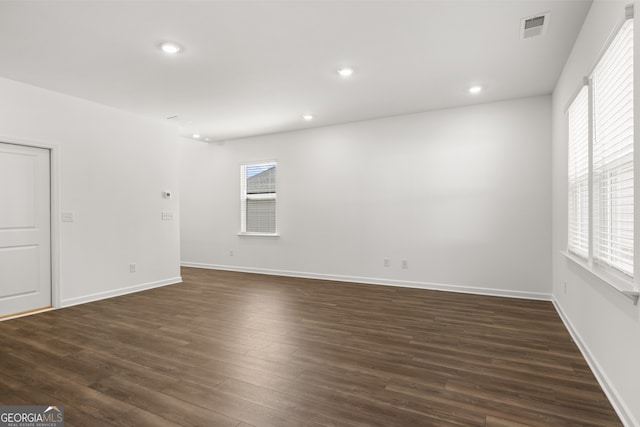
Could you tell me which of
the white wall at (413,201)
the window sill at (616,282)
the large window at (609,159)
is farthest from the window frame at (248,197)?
the window sill at (616,282)

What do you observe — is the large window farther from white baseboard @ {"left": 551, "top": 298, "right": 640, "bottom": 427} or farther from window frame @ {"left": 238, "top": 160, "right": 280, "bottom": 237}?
window frame @ {"left": 238, "top": 160, "right": 280, "bottom": 237}

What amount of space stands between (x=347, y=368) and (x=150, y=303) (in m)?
3.15

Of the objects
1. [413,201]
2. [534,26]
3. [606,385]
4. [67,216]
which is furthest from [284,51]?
[606,385]

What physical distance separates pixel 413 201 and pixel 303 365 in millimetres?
3492

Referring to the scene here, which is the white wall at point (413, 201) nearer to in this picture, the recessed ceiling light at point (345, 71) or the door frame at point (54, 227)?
the recessed ceiling light at point (345, 71)

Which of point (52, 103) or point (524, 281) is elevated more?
point (52, 103)

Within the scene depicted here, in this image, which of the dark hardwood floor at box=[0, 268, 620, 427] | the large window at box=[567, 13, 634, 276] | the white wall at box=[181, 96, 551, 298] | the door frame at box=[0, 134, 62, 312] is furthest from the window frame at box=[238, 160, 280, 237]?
the large window at box=[567, 13, 634, 276]

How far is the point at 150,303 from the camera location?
14.7 ft

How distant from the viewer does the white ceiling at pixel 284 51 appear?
8.54ft

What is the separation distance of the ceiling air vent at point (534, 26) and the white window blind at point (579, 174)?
2.03 ft

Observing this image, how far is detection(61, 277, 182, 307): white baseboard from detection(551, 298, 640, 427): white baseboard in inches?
217

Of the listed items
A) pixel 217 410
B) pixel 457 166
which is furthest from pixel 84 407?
pixel 457 166

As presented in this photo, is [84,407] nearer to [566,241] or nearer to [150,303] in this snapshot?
[150,303]

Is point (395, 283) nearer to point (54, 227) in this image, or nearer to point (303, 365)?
point (303, 365)
